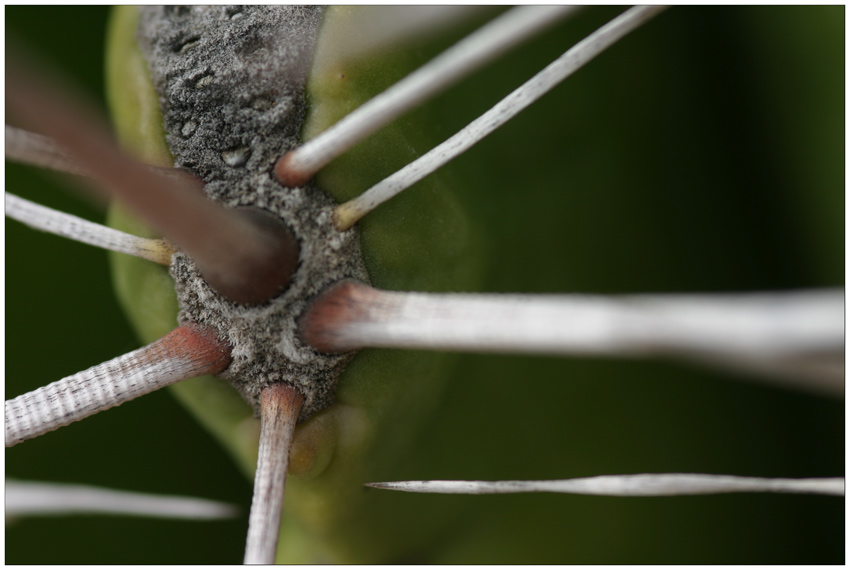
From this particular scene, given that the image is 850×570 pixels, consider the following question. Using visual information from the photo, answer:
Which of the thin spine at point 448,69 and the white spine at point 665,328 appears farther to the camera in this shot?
the thin spine at point 448,69

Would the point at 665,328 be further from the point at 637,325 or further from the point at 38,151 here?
the point at 38,151

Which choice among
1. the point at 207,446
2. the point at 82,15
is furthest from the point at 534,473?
the point at 82,15

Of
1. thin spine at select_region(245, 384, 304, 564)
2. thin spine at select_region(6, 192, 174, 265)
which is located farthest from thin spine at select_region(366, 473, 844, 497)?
thin spine at select_region(6, 192, 174, 265)

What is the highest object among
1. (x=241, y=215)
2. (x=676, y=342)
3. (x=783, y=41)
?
(x=783, y=41)

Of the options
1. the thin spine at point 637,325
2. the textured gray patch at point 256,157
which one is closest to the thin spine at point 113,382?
the textured gray patch at point 256,157

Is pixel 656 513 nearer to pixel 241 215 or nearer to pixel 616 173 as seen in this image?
pixel 616 173

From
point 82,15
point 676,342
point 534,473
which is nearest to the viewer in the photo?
point 676,342

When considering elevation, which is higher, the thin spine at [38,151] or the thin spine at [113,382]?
the thin spine at [38,151]

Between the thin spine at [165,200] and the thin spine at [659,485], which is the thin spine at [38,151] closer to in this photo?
the thin spine at [165,200]
